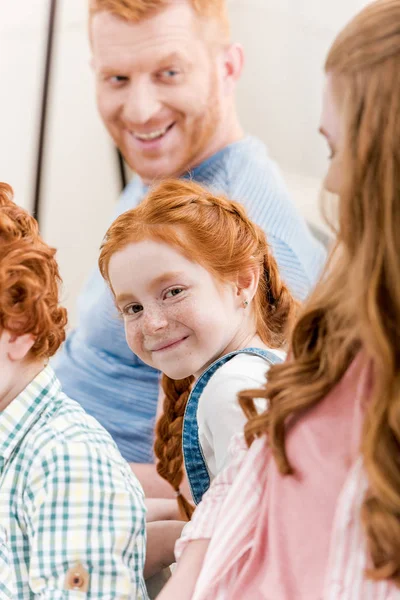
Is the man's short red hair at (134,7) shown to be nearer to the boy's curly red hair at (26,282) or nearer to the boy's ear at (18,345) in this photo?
the boy's curly red hair at (26,282)

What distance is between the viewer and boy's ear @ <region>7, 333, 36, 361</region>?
841 mm

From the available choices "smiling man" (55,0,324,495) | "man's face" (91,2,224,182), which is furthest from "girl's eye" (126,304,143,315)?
"man's face" (91,2,224,182)

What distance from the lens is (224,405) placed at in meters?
0.83

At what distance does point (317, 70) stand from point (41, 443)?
1.33 m

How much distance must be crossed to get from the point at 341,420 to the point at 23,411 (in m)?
0.32

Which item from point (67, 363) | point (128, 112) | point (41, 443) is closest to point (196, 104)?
point (128, 112)

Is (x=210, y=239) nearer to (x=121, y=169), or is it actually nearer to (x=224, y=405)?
(x=224, y=405)

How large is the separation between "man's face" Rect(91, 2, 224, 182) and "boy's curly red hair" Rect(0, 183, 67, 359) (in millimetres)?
569

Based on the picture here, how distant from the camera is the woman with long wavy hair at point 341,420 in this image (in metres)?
0.62

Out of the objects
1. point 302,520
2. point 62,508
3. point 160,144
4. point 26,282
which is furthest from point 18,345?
point 160,144

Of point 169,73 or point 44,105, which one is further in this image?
point 44,105

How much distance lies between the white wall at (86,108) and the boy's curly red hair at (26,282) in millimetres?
1051

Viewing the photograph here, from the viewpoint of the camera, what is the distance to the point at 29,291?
833 millimetres

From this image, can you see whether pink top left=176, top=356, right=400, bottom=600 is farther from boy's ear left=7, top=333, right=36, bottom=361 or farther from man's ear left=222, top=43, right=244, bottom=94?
man's ear left=222, top=43, right=244, bottom=94
